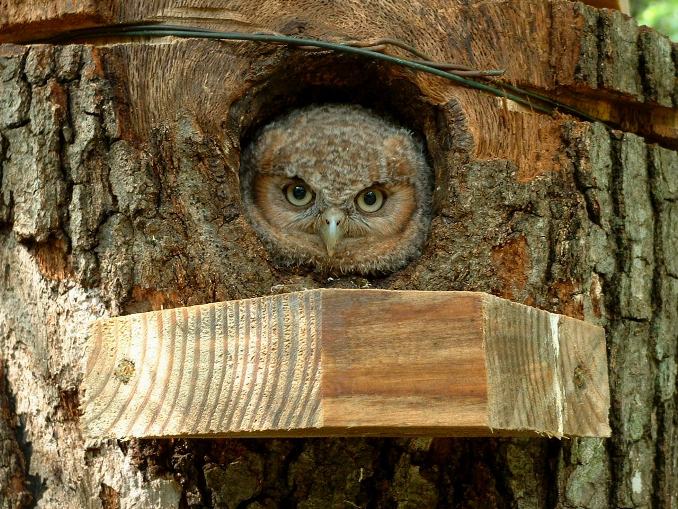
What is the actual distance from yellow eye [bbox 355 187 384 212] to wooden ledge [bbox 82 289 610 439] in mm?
1857

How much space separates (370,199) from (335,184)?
0.71 feet

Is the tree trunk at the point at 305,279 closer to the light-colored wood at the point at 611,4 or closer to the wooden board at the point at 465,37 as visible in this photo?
the wooden board at the point at 465,37

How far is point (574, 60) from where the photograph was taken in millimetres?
3195

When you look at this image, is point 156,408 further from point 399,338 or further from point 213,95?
point 213,95

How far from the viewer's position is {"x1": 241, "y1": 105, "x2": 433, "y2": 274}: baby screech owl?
153 inches

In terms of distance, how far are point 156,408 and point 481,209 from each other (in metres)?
1.28

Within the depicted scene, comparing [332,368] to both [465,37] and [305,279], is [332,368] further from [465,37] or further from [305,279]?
[465,37]

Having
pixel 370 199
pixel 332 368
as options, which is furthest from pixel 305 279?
pixel 332 368

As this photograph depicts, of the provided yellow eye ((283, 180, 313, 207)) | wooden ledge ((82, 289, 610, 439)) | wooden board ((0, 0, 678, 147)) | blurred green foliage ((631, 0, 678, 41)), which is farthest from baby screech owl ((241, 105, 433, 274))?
blurred green foliage ((631, 0, 678, 41))

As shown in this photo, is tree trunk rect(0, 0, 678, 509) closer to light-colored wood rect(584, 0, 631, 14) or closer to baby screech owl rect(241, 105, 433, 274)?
light-colored wood rect(584, 0, 631, 14)

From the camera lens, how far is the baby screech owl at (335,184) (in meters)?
3.88

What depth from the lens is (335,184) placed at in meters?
3.97

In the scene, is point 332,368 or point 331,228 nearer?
point 332,368

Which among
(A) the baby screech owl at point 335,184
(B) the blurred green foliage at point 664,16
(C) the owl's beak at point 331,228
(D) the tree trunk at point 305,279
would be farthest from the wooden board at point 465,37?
(B) the blurred green foliage at point 664,16
